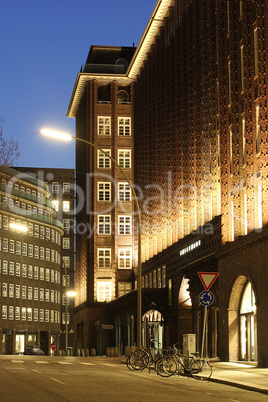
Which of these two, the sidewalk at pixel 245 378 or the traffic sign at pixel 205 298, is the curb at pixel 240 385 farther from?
the traffic sign at pixel 205 298

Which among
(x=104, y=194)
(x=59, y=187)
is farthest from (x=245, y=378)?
(x=59, y=187)

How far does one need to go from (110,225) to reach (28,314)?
142 ft

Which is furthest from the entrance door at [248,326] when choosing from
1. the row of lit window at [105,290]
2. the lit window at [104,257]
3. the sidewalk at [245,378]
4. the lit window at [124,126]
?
the lit window at [124,126]

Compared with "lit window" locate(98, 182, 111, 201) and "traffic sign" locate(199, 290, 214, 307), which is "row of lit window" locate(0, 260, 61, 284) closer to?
"lit window" locate(98, 182, 111, 201)

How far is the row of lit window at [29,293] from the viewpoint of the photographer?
110 metres

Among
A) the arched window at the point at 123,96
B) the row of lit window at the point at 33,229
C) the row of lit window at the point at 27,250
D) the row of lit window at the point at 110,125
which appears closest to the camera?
the row of lit window at the point at 110,125

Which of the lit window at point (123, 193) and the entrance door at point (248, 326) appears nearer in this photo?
the entrance door at point (248, 326)

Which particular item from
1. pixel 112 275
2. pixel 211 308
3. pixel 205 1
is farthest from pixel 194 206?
pixel 112 275

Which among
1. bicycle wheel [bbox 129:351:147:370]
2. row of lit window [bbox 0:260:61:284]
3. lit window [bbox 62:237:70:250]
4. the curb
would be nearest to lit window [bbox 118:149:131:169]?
row of lit window [bbox 0:260:61:284]

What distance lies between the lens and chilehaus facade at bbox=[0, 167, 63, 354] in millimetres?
109562

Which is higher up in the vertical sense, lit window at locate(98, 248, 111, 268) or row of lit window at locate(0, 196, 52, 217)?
row of lit window at locate(0, 196, 52, 217)

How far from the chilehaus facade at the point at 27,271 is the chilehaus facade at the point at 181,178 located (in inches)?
1125

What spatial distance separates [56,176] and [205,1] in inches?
4316

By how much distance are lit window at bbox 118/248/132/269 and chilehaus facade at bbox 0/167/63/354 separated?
31.3 metres
